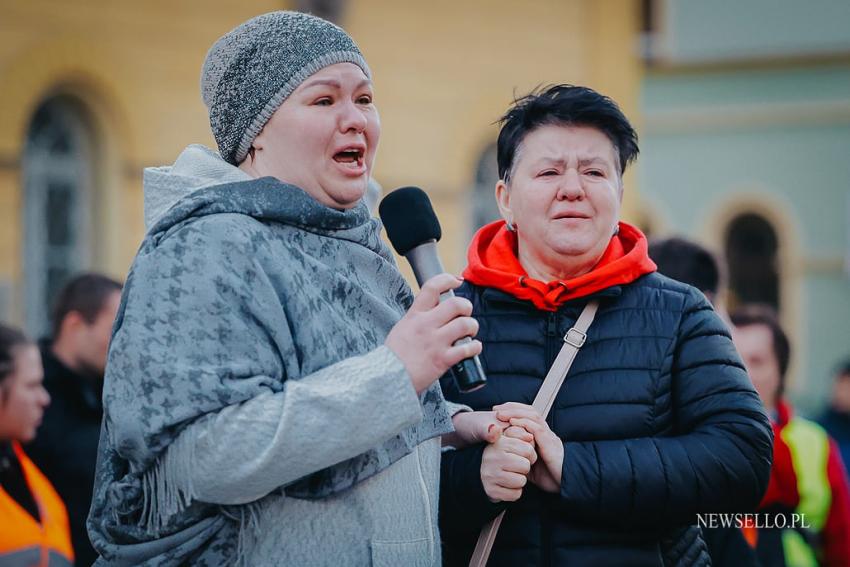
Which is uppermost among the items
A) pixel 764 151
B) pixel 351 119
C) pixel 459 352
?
pixel 351 119

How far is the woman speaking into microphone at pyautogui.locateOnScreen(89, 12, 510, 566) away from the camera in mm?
2264

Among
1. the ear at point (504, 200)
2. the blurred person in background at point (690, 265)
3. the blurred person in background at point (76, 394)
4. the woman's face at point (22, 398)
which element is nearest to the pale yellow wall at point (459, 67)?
the blurred person in background at point (76, 394)

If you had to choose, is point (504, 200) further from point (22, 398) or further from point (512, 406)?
point (22, 398)

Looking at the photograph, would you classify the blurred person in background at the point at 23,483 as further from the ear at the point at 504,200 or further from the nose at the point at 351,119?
the nose at the point at 351,119

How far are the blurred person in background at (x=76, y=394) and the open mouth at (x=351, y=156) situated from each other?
2.68 meters

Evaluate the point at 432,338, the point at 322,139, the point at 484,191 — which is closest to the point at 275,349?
the point at 432,338

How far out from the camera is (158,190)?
8.53 feet

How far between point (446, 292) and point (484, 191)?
1139 centimetres

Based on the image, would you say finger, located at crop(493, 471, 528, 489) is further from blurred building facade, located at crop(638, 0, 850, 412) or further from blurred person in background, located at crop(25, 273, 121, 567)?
blurred building facade, located at crop(638, 0, 850, 412)

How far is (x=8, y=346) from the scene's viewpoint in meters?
4.48

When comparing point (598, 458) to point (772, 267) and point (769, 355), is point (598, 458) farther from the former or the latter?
point (772, 267)

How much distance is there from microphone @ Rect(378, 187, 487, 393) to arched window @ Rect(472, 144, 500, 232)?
1094 centimetres

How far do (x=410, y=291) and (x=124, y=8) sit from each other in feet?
27.4

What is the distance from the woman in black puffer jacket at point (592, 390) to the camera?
2756mm
